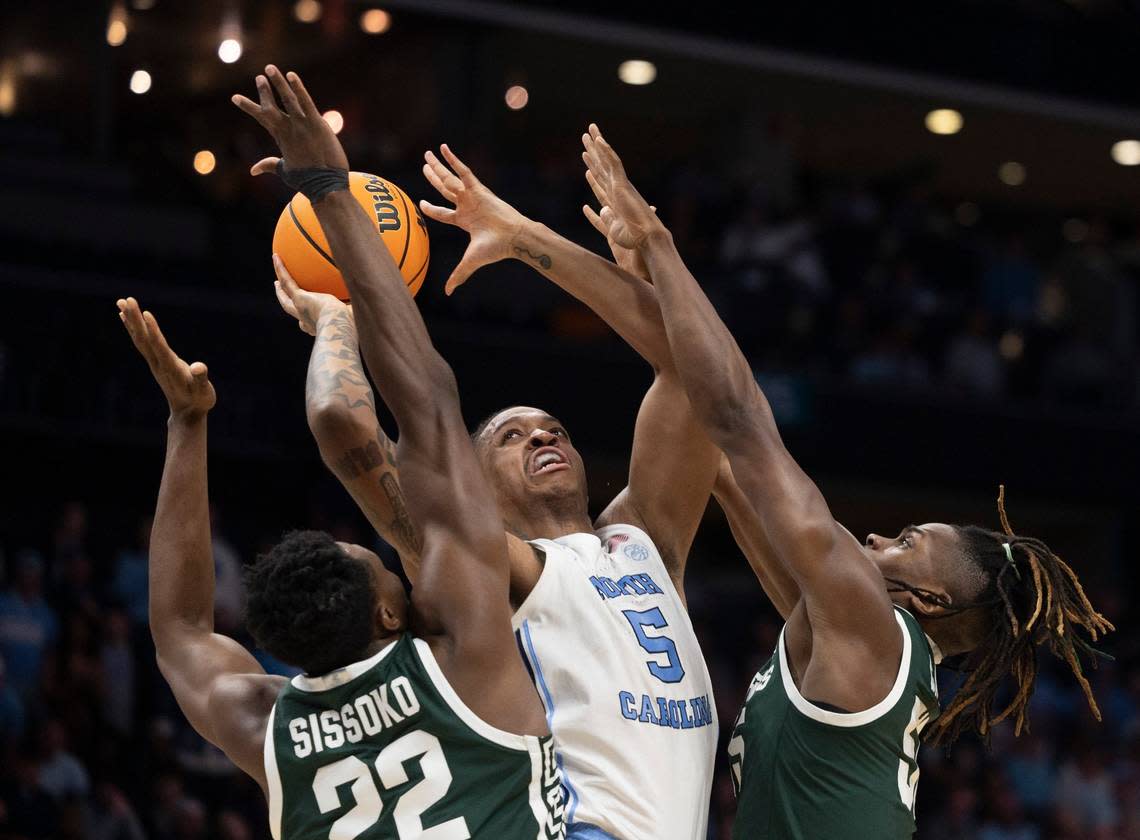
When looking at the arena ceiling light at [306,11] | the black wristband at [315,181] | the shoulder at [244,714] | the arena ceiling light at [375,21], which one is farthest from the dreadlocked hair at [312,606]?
the arena ceiling light at [306,11]

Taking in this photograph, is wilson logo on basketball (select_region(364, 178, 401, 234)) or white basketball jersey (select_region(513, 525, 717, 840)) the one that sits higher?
wilson logo on basketball (select_region(364, 178, 401, 234))

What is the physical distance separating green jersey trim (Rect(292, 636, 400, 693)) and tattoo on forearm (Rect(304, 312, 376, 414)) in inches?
26.3

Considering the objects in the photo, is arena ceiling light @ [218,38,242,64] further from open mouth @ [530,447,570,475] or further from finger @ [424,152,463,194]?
open mouth @ [530,447,570,475]

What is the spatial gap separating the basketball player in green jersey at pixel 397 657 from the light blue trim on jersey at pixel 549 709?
0.77ft

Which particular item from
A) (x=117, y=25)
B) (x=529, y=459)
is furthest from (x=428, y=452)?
(x=117, y=25)

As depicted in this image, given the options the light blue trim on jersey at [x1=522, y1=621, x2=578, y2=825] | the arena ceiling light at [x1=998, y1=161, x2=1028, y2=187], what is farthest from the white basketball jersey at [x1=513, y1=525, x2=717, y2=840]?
the arena ceiling light at [x1=998, y1=161, x2=1028, y2=187]

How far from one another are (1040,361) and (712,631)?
4353 mm

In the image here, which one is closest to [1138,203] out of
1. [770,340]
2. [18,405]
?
[770,340]

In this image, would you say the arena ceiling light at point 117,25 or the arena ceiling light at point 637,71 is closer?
the arena ceiling light at point 117,25

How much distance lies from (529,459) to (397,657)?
108 cm

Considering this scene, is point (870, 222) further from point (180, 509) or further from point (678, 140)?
point (180, 509)

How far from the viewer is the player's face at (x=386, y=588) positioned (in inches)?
153

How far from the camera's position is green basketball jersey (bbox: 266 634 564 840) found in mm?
3775

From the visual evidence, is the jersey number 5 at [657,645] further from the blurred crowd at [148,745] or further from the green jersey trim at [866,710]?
the blurred crowd at [148,745]
